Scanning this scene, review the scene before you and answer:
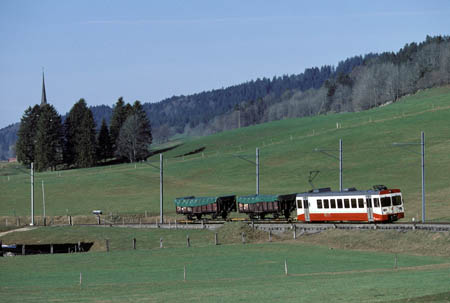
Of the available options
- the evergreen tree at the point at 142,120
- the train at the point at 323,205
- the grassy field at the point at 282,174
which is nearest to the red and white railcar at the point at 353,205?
the train at the point at 323,205

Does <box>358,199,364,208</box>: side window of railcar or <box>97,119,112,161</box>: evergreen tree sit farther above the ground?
<box>97,119,112,161</box>: evergreen tree

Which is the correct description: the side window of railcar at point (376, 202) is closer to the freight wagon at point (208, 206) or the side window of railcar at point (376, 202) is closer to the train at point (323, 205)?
the train at point (323, 205)

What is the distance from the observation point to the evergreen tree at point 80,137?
184375 millimetres

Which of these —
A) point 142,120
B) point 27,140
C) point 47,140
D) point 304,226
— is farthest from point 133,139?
point 304,226

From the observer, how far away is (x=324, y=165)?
397ft

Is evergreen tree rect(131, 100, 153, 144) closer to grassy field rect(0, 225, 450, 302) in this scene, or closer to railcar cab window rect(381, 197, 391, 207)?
grassy field rect(0, 225, 450, 302)

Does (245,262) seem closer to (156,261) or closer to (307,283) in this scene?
(156,261)

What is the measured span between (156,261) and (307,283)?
20162 millimetres

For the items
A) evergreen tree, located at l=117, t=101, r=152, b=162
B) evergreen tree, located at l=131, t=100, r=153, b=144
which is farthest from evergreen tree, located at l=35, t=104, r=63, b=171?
evergreen tree, located at l=131, t=100, r=153, b=144

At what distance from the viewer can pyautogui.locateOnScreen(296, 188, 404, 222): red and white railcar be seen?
6375 centimetres

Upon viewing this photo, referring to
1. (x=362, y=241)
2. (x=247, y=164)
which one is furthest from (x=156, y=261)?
(x=247, y=164)

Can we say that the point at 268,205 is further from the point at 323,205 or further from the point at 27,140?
the point at 27,140

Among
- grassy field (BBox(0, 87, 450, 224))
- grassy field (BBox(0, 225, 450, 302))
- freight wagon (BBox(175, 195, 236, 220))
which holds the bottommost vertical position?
grassy field (BBox(0, 225, 450, 302))

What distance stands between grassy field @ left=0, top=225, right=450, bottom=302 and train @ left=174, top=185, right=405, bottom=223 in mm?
4578
